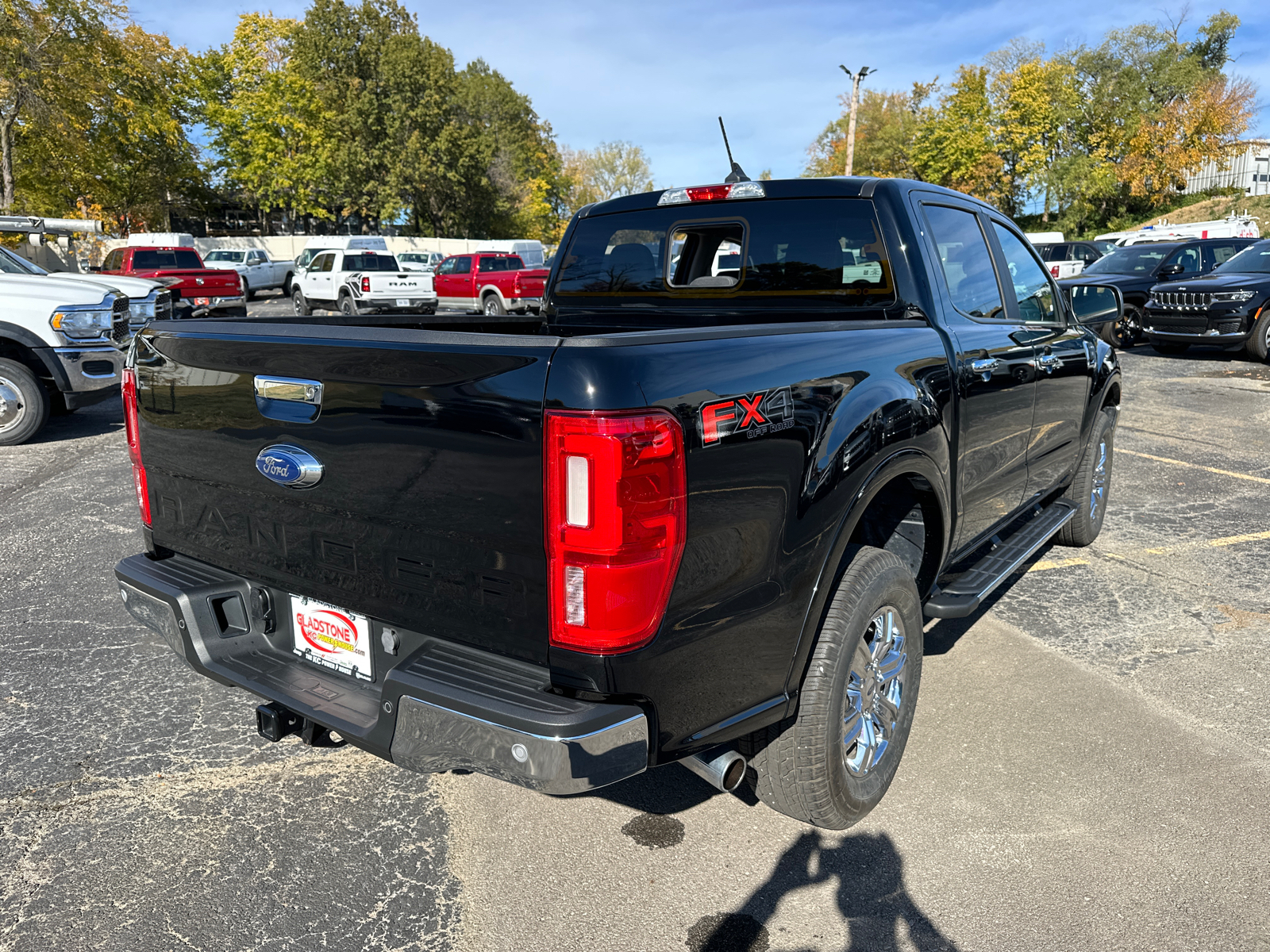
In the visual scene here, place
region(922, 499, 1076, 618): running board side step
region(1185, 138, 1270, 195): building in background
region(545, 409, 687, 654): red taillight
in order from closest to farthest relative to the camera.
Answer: region(545, 409, 687, 654): red taillight, region(922, 499, 1076, 618): running board side step, region(1185, 138, 1270, 195): building in background

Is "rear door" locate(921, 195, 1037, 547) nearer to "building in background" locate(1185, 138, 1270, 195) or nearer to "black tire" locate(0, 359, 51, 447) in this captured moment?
"black tire" locate(0, 359, 51, 447)

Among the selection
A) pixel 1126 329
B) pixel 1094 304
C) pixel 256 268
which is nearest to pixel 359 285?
pixel 256 268

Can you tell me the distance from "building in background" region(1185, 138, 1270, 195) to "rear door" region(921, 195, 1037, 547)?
189ft

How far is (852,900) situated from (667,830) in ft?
2.02

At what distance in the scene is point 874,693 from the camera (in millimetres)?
2869

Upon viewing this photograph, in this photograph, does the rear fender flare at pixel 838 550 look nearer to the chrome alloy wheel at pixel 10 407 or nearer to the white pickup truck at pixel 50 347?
the white pickup truck at pixel 50 347

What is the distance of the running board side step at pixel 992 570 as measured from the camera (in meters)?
3.37

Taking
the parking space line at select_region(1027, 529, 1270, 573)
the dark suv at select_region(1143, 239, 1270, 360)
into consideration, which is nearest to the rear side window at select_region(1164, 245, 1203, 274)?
the dark suv at select_region(1143, 239, 1270, 360)

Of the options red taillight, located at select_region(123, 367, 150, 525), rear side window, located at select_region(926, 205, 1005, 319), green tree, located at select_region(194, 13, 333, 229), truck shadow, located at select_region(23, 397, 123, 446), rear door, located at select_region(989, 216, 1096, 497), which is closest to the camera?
red taillight, located at select_region(123, 367, 150, 525)

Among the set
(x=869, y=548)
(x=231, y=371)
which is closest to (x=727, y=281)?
(x=869, y=548)

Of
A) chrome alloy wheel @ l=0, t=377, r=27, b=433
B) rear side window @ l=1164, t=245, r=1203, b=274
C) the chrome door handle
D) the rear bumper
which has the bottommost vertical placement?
chrome alloy wheel @ l=0, t=377, r=27, b=433

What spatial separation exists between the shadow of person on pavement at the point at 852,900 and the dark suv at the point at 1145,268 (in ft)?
49.5

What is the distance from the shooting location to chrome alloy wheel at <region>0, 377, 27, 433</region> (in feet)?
28.1

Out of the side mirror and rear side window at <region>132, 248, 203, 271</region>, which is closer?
the side mirror
